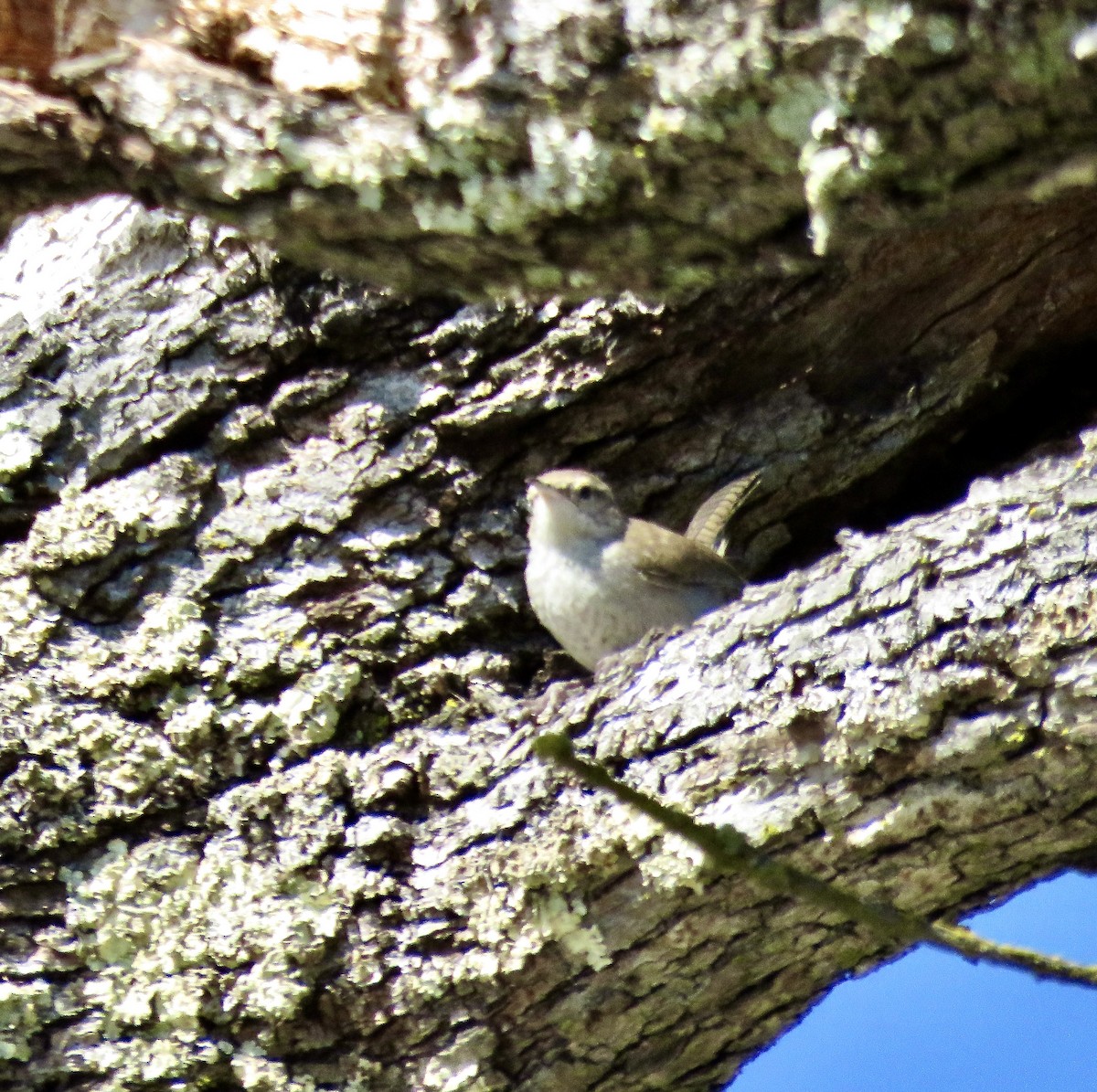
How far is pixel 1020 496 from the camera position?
264cm

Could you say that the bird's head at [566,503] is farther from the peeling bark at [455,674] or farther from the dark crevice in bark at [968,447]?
the dark crevice in bark at [968,447]

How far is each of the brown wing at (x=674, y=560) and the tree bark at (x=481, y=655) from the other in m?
0.08

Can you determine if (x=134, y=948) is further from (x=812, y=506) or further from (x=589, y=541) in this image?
(x=812, y=506)

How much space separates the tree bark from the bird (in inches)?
3.0

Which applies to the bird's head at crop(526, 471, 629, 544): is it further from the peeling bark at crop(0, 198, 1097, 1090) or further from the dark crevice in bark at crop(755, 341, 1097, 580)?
the dark crevice in bark at crop(755, 341, 1097, 580)

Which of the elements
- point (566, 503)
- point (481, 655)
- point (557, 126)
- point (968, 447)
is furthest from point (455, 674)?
point (557, 126)

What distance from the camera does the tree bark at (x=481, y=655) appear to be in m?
2.58

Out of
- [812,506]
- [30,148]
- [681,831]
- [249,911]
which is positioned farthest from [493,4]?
[812,506]

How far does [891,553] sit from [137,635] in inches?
66.7

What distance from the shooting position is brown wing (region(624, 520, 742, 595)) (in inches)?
154

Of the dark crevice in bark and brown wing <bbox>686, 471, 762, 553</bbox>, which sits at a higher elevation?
brown wing <bbox>686, 471, 762, 553</bbox>

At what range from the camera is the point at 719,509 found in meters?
3.69

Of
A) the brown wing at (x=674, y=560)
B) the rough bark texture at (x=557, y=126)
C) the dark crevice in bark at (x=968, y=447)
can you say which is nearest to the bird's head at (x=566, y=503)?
the brown wing at (x=674, y=560)

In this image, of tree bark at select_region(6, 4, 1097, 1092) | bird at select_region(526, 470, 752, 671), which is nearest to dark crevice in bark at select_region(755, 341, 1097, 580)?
tree bark at select_region(6, 4, 1097, 1092)
